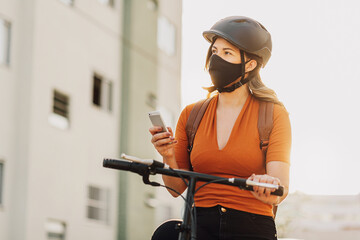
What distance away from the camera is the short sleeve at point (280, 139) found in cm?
329

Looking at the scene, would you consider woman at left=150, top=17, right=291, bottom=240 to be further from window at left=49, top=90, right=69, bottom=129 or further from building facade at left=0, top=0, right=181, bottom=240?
window at left=49, top=90, right=69, bottom=129

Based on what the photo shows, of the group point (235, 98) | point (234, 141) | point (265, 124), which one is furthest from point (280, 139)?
point (235, 98)

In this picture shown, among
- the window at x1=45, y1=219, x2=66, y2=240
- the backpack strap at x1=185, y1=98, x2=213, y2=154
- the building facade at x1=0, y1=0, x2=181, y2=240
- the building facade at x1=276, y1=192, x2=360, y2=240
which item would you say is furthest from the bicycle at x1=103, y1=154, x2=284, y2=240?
the building facade at x1=276, y1=192, x2=360, y2=240

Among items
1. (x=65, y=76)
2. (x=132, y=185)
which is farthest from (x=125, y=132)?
(x=65, y=76)

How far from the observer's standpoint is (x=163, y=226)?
3.13 metres

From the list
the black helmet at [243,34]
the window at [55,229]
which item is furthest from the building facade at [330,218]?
the black helmet at [243,34]

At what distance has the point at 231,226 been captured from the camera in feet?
10.3

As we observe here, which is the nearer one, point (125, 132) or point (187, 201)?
point (187, 201)

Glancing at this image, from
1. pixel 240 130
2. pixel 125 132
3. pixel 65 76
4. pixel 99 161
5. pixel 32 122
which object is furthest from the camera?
pixel 125 132

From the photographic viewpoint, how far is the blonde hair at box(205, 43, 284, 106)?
3.58 metres

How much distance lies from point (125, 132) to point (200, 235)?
14.4 m

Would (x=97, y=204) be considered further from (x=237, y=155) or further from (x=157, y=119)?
(x=157, y=119)

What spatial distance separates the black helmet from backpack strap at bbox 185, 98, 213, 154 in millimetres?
359

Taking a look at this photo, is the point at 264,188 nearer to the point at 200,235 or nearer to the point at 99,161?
the point at 200,235
